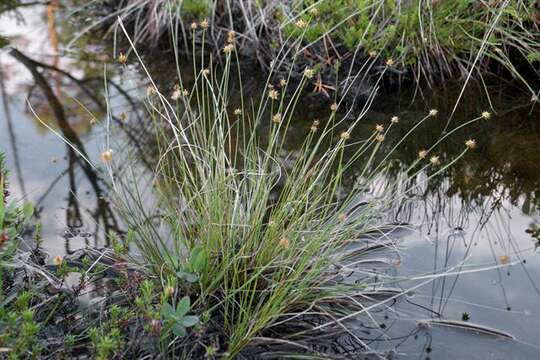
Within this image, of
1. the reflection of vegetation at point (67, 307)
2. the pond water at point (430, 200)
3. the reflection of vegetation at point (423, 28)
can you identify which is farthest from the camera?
the reflection of vegetation at point (423, 28)

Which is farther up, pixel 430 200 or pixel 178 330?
pixel 430 200

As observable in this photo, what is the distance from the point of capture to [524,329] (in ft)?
7.22

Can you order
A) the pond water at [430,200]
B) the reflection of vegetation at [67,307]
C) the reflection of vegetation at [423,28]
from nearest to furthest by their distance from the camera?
the reflection of vegetation at [67,307] < the pond water at [430,200] < the reflection of vegetation at [423,28]

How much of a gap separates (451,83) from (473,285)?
1898mm

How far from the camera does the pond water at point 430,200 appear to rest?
2.21 m

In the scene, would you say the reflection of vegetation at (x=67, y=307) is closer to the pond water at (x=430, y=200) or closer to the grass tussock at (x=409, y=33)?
the pond water at (x=430, y=200)

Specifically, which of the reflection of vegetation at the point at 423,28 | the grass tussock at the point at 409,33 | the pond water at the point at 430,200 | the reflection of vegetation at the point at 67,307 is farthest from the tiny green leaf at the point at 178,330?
the reflection of vegetation at the point at 423,28

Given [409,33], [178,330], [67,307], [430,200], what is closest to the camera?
[178,330]

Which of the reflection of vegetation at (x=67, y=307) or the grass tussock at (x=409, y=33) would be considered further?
the grass tussock at (x=409, y=33)

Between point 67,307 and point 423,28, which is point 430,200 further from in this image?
point 67,307

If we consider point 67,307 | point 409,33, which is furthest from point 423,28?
point 67,307

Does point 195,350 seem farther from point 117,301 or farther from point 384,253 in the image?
point 384,253

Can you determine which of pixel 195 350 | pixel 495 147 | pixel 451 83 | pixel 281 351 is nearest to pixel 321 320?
pixel 281 351

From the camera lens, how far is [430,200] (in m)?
2.93
